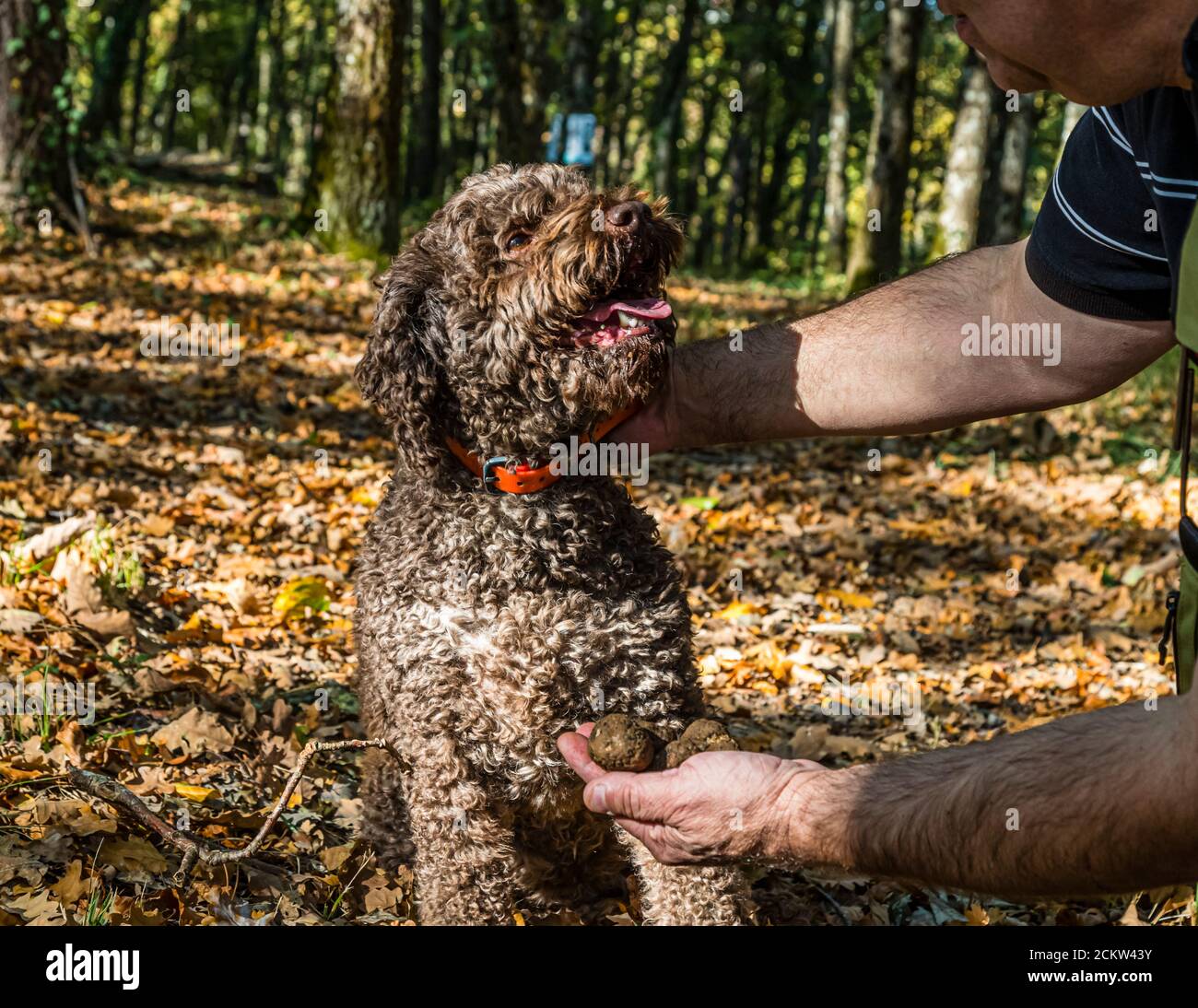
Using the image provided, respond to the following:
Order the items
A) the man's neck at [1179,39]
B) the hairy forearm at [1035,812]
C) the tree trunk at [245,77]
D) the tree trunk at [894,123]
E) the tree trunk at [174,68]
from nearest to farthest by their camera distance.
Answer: the hairy forearm at [1035,812], the man's neck at [1179,39], the tree trunk at [894,123], the tree trunk at [245,77], the tree trunk at [174,68]

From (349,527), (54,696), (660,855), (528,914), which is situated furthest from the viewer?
(349,527)

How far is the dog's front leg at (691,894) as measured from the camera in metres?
3.74

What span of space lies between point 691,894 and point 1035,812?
5.30ft

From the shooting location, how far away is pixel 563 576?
3.81 meters

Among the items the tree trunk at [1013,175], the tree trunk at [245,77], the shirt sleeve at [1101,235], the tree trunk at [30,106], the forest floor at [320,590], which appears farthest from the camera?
the tree trunk at [245,77]

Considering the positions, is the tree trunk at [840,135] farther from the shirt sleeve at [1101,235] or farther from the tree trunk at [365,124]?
the shirt sleeve at [1101,235]

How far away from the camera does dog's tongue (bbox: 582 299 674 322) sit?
376 cm

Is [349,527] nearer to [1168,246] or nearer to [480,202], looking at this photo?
[480,202]

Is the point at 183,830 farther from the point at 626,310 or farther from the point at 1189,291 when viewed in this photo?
the point at 1189,291

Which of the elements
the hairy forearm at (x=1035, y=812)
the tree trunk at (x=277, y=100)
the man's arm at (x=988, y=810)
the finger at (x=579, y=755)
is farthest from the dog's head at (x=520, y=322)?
the tree trunk at (x=277, y=100)

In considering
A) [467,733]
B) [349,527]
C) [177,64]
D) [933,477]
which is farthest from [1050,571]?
[177,64]

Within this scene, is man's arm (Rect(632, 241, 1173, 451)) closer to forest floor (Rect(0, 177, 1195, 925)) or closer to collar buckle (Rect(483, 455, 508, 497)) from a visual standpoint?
collar buckle (Rect(483, 455, 508, 497))

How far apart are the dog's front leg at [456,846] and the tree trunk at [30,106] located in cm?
1173

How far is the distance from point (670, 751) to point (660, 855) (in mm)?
325
